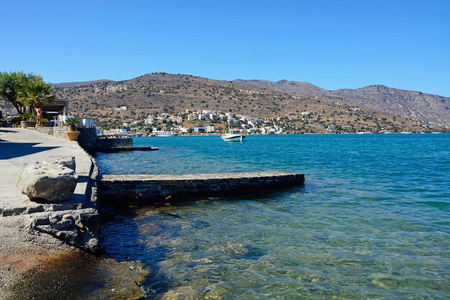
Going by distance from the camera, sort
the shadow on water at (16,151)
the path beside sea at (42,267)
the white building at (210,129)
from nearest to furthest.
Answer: the path beside sea at (42,267)
the shadow on water at (16,151)
the white building at (210,129)

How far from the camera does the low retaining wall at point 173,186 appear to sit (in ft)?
35.5

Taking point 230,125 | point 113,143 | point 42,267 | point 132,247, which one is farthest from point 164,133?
point 42,267

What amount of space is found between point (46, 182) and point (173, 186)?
5723 mm

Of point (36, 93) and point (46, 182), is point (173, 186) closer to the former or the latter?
point (46, 182)

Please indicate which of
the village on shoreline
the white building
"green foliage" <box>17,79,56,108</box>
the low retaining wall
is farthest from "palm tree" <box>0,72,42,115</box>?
the white building

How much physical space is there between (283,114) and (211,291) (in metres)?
139

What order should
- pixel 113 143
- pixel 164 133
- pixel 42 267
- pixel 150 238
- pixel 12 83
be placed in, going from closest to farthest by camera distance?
pixel 42 267
pixel 150 238
pixel 12 83
pixel 113 143
pixel 164 133

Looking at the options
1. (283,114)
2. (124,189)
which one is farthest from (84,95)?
(124,189)

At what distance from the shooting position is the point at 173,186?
11.3 meters

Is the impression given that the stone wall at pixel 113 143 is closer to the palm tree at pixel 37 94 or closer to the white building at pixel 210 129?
the palm tree at pixel 37 94

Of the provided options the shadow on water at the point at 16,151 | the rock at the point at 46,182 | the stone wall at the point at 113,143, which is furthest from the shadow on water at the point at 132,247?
the stone wall at the point at 113,143

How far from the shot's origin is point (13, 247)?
4.97 m

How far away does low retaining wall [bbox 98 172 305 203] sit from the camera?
10820 mm

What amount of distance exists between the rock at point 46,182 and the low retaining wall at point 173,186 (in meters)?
4.60
